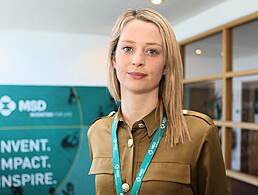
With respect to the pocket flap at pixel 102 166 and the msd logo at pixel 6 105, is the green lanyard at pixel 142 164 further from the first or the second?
the msd logo at pixel 6 105

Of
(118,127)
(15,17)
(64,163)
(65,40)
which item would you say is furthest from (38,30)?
(118,127)

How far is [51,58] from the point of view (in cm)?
384

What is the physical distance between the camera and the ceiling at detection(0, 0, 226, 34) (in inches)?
106

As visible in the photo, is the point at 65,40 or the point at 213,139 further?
the point at 65,40

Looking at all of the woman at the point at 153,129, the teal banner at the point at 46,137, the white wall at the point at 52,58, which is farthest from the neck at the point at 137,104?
the teal banner at the point at 46,137

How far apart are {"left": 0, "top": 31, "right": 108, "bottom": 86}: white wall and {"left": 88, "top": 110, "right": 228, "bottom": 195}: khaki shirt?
2.99 m

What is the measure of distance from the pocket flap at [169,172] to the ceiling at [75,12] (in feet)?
6.52

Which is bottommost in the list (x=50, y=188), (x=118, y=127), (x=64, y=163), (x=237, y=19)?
(x=50, y=188)

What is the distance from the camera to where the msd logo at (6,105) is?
12.0 ft

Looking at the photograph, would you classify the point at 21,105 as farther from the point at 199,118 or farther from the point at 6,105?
the point at 199,118

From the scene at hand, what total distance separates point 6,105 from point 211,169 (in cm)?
322

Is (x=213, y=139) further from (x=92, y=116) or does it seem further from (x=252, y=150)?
(x=92, y=116)

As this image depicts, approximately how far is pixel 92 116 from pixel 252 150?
2087 millimetres

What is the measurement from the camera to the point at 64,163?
3.86m
